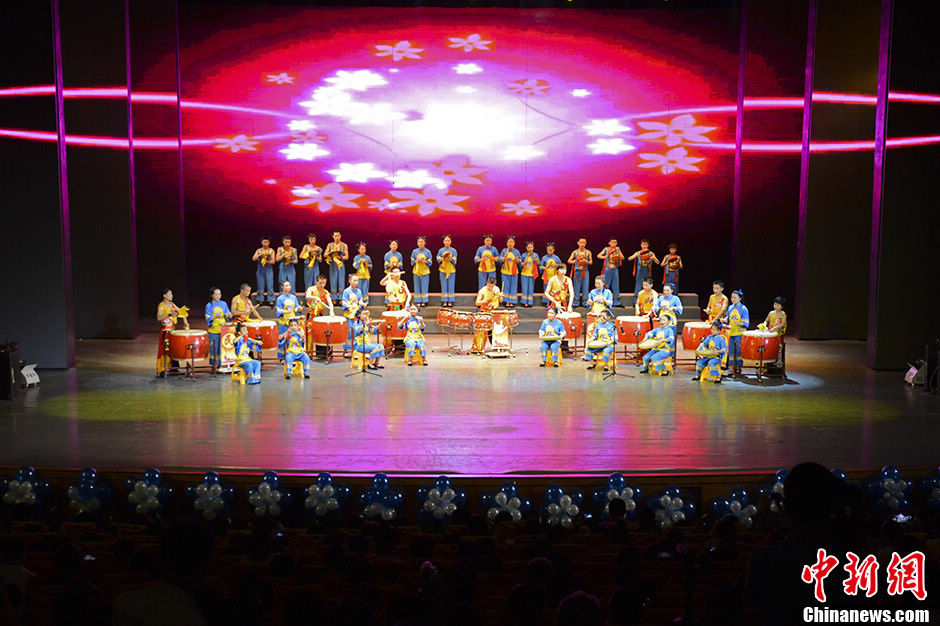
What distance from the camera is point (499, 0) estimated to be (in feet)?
53.2

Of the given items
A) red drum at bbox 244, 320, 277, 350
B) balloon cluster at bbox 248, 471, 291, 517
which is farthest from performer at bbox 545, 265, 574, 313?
balloon cluster at bbox 248, 471, 291, 517

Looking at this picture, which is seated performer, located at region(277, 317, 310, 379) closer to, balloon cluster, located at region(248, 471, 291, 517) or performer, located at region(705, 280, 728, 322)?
balloon cluster, located at region(248, 471, 291, 517)

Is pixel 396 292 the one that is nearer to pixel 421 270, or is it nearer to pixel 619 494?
pixel 421 270

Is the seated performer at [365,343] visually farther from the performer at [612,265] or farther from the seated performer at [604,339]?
the performer at [612,265]

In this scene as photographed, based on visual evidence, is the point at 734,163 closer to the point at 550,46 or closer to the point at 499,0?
the point at 550,46

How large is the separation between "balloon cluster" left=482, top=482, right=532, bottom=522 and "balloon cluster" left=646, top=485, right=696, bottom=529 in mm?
882

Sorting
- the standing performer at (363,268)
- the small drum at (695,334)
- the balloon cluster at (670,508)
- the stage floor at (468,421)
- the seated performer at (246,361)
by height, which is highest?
the standing performer at (363,268)

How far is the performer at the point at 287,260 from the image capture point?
15422mm

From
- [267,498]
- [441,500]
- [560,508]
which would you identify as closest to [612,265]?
[560,508]

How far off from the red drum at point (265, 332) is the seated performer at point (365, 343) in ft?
3.44

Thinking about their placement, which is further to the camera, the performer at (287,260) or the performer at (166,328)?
the performer at (287,260)

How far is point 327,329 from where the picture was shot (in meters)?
12.5

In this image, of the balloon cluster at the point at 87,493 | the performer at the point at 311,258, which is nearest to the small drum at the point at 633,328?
the performer at the point at 311,258

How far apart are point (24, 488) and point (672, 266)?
435 inches
